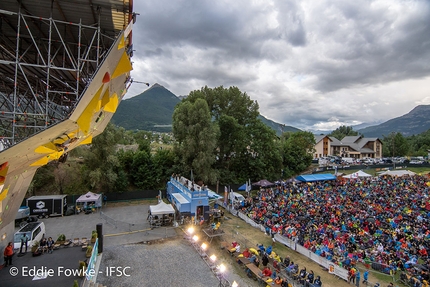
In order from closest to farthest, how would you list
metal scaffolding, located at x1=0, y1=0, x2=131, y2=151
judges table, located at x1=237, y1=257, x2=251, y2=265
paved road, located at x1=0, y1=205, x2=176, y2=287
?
metal scaffolding, located at x1=0, y1=0, x2=131, y2=151 → paved road, located at x1=0, y1=205, x2=176, y2=287 → judges table, located at x1=237, y1=257, x2=251, y2=265

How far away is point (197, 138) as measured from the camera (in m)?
30.0

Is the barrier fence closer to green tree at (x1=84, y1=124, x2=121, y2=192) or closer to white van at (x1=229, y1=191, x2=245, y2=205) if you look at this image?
white van at (x1=229, y1=191, x2=245, y2=205)

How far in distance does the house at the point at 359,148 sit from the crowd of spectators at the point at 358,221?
45.1 metres

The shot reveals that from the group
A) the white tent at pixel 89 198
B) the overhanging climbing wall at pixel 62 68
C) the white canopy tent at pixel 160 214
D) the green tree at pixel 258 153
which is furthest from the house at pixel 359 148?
the overhanging climbing wall at pixel 62 68

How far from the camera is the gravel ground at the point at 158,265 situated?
11625mm

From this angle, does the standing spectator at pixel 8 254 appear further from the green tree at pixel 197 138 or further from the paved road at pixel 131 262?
the green tree at pixel 197 138

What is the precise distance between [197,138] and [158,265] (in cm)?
1840

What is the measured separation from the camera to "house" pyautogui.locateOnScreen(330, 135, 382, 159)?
72.2 meters

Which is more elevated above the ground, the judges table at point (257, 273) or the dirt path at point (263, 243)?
the judges table at point (257, 273)

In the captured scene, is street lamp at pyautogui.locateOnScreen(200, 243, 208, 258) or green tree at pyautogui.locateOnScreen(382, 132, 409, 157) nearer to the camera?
street lamp at pyautogui.locateOnScreen(200, 243, 208, 258)

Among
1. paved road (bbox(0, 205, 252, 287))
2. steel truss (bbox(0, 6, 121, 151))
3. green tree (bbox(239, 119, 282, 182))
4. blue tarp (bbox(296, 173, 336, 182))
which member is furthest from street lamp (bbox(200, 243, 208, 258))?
green tree (bbox(239, 119, 282, 182))

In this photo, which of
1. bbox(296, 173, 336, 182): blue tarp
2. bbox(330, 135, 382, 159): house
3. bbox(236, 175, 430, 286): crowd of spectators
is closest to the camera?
bbox(236, 175, 430, 286): crowd of spectators

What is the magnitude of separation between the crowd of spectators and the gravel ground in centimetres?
676

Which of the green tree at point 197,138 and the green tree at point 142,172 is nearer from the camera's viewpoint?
the green tree at point 197,138
